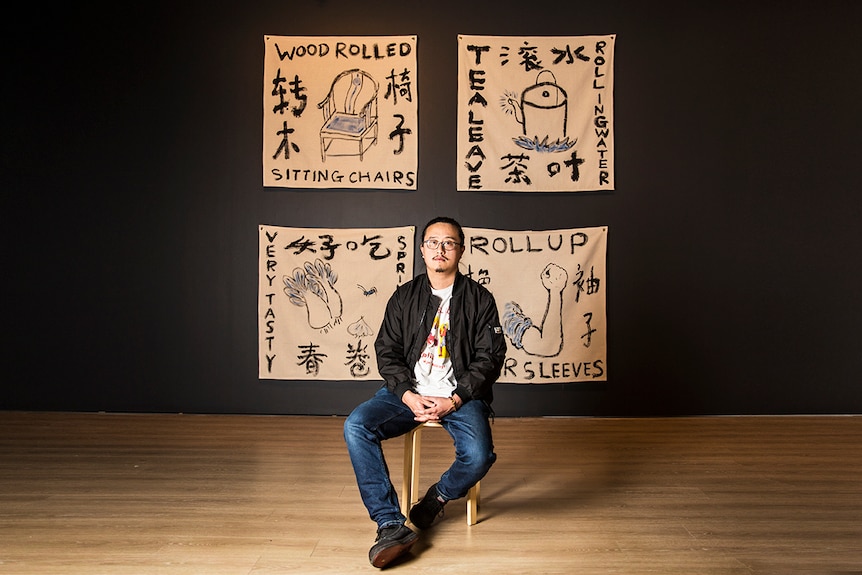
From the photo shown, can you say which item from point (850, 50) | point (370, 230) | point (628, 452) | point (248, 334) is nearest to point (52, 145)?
point (248, 334)

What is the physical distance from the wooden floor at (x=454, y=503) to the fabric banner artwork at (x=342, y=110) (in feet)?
4.89

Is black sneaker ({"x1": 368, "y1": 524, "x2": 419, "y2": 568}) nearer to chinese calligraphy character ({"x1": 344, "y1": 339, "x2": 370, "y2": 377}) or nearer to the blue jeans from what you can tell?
the blue jeans

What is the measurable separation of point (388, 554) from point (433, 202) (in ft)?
7.90

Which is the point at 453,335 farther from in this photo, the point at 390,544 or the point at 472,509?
the point at 390,544

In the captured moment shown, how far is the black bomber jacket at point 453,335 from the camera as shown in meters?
2.26

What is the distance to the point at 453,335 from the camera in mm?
2285

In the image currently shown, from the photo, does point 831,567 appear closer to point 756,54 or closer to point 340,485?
point 340,485

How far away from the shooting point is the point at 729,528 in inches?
85.6

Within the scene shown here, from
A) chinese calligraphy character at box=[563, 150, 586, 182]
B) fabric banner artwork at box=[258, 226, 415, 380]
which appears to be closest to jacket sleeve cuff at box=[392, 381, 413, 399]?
fabric banner artwork at box=[258, 226, 415, 380]

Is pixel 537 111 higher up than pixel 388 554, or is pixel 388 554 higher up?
pixel 537 111

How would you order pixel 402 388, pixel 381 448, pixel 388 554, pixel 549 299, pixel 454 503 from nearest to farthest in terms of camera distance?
pixel 388 554 < pixel 381 448 < pixel 402 388 < pixel 454 503 < pixel 549 299

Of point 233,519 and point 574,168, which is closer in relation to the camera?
point 233,519

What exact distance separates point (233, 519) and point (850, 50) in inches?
163

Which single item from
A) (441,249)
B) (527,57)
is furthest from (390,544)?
(527,57)
